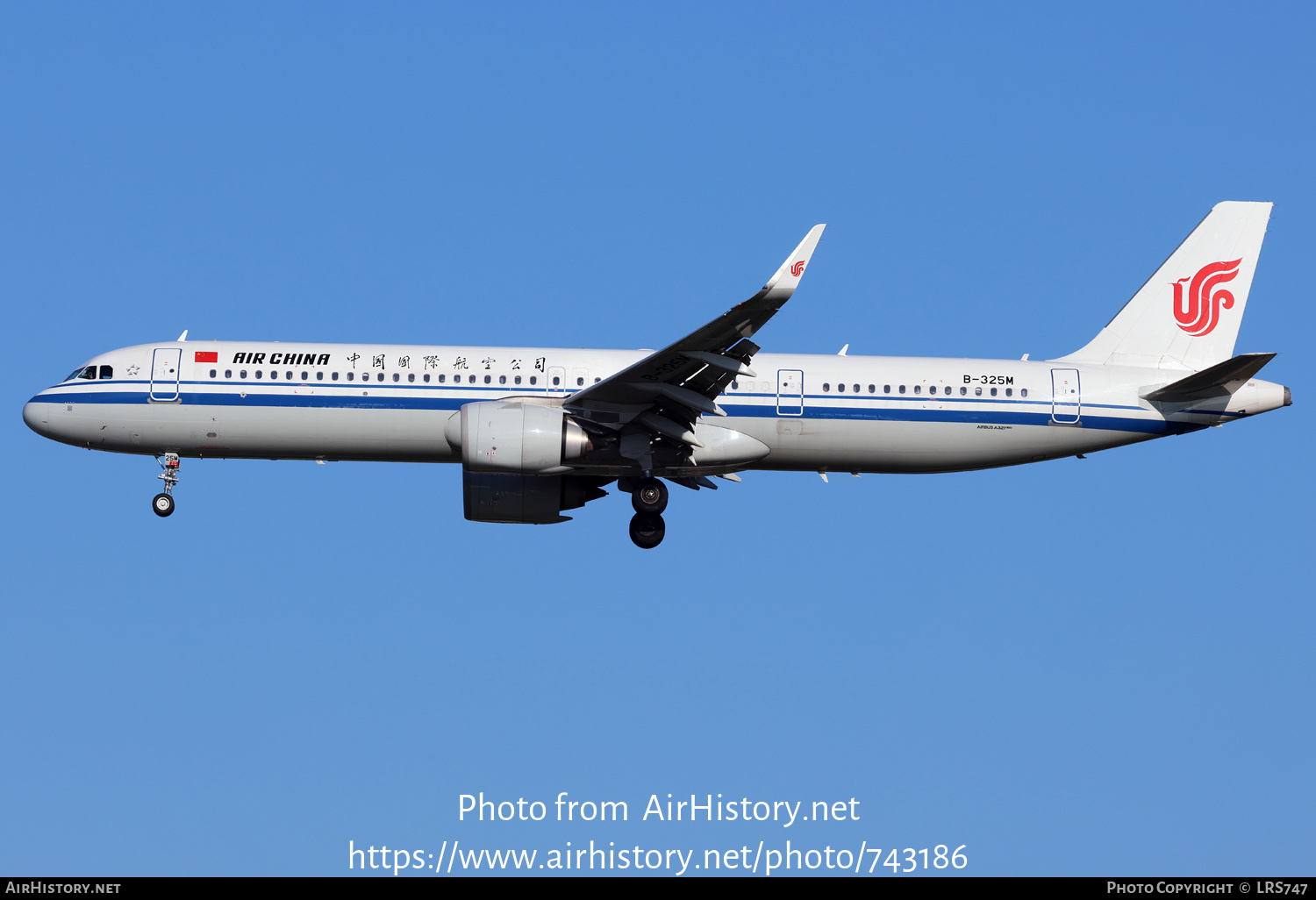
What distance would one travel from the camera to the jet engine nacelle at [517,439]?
99.3 ft

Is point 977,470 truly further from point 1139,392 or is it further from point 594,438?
point 594,438

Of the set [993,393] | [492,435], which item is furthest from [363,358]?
[993,393]

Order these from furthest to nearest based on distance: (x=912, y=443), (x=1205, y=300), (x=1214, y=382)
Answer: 1. (x=1205, y=300)
2. (x=912, y=443)
3. (x=1214, y=382)

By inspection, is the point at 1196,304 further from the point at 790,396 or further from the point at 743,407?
the point at 743,407

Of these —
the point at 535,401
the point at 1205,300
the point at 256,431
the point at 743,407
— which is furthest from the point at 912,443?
the point at 256,431

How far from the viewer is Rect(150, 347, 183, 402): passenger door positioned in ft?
108

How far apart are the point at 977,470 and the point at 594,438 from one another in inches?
365

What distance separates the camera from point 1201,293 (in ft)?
117

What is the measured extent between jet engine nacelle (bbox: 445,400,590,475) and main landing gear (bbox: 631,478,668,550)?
243 centimetres

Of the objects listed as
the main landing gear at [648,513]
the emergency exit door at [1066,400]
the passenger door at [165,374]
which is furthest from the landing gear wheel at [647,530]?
the passenger door at [165,374]

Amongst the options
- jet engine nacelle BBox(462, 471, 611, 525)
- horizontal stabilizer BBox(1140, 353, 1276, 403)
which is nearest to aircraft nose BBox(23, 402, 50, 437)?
jet engine nacelle BBox(462, 471, 611, 525)

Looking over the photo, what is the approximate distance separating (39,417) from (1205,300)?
91.7 feet

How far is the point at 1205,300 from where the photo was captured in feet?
117

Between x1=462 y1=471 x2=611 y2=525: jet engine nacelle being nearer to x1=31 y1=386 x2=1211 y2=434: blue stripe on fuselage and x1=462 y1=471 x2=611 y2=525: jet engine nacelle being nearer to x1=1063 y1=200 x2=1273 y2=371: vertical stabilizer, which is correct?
x1=31 y1=386 x2=1211 y2=434: blue stripe on fuselage
